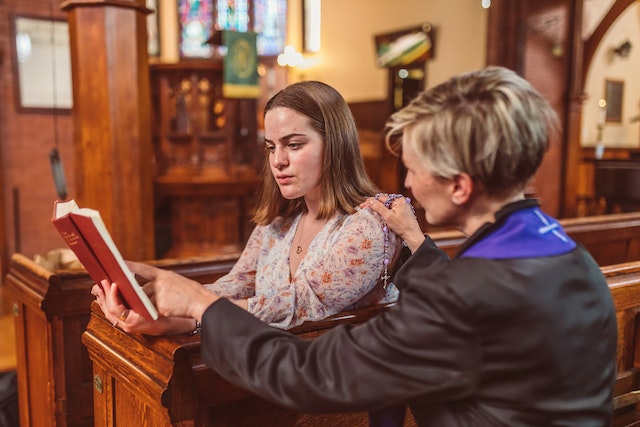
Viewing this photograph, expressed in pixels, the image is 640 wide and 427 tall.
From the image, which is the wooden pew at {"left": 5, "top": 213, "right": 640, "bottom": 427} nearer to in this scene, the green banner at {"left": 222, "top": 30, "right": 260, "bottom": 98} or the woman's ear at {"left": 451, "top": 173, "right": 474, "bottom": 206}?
the woman's ear at {"left": 451, "top": 173, "right": 474, "bottom": 206}

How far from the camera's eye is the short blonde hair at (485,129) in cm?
95

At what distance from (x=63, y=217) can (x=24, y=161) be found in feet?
19.2

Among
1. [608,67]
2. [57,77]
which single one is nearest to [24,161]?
[57,77]

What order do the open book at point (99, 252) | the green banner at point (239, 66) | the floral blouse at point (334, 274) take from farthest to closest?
the green banner at point (239, 66) < the floral blouse at point (334, 274) < the open book at point (99, 252)

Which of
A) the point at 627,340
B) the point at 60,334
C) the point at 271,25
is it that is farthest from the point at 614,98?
the point at 60,334

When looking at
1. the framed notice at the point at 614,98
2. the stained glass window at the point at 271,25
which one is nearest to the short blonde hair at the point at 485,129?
the framed notice at the point at 614,98

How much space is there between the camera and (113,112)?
303 cm

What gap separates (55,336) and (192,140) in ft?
14.3

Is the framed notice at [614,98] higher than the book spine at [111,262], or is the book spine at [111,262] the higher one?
the framed notice at [614,98]

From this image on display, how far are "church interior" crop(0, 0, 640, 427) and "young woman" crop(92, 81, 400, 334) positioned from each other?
9 centimetres

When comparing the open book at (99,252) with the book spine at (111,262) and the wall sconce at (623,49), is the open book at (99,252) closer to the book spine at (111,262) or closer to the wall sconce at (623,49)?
the book spine at (111,262)

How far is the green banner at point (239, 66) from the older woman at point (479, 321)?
5675mm

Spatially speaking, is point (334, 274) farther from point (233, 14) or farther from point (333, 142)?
point (233, 14)

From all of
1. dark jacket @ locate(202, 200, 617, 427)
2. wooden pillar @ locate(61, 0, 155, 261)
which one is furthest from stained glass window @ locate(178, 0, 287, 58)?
dark jacket @ locate(202, 200, 617, 427)
